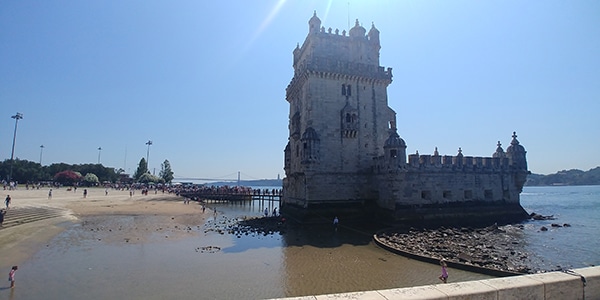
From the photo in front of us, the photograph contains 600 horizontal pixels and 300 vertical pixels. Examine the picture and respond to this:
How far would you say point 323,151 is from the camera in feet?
99.7

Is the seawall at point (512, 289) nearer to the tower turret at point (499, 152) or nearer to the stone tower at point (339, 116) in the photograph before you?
the stone tower at point (339, 116)

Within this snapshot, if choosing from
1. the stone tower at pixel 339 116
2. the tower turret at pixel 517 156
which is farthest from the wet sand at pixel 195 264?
the tower turret at pixel 517 156

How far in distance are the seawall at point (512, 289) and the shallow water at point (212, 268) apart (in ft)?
28.9

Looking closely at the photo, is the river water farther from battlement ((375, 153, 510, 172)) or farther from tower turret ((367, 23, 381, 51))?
tower turret ((367, 23, 381, 51))

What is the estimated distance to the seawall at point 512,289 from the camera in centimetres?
395

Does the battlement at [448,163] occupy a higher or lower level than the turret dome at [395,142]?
lower

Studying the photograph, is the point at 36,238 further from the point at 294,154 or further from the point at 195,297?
the point at 294,154

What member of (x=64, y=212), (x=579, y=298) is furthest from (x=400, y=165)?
(x=64, y=212)

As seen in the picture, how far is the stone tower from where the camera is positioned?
98.7 feet

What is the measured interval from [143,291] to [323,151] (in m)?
20.5

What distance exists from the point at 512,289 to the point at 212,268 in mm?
14294

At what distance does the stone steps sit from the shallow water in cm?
578

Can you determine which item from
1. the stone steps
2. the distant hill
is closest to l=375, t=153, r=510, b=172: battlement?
the stone steps

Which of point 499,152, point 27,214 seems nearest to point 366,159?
point 499,152
